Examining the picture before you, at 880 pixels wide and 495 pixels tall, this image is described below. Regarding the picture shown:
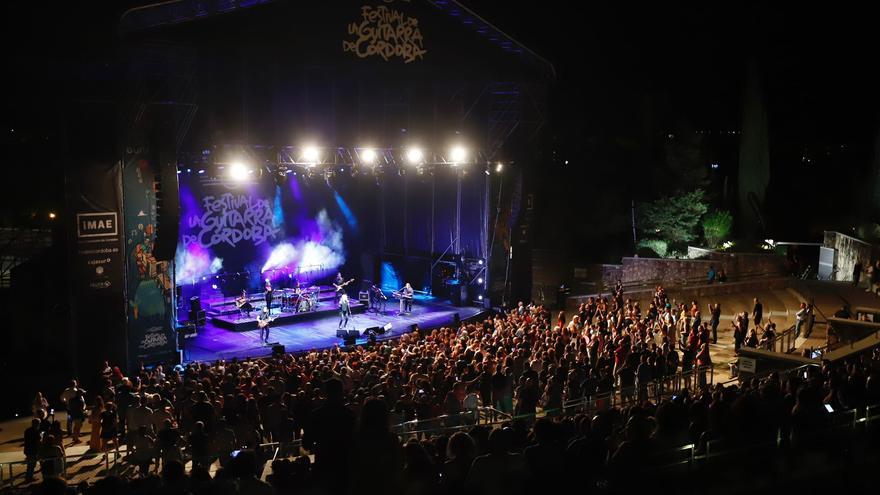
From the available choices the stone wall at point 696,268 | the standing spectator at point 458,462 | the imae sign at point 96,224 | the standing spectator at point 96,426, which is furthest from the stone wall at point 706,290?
the standing spectator at point 458,462

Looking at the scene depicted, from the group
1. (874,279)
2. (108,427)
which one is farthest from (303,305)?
(874,279)

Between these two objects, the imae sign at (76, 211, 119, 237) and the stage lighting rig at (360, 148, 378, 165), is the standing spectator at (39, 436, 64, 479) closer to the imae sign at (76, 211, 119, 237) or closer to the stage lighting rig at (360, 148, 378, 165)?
the imae sign at (76, 211, 119, 237)

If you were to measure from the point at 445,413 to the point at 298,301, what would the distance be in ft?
47.4

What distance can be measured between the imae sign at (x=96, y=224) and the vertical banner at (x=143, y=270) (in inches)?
12.9

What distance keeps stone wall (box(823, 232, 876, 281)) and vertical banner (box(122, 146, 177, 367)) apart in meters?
23.0

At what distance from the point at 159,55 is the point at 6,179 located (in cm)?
1071

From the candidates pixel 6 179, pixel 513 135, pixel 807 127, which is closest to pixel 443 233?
pixel 513 135

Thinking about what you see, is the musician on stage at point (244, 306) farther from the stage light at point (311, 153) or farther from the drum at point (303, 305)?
the stage light at point (311, 153)

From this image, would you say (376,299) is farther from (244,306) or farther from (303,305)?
(244,306)

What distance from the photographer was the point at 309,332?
21.9m

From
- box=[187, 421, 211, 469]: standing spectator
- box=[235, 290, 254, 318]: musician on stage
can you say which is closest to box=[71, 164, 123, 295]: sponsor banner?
box=[235, 290, 254, 318]: musician on stage

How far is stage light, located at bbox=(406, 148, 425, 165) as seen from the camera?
2191 centimetres

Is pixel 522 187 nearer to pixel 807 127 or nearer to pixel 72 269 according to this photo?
pixel 72 269

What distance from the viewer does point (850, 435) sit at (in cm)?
752
